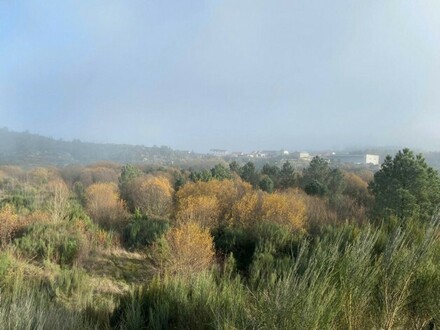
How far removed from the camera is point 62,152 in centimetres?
8012

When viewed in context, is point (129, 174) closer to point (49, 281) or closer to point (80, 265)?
point (80, 265)

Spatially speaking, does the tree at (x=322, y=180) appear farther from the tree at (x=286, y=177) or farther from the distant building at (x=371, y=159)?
the distant building at (x=371, y=159)

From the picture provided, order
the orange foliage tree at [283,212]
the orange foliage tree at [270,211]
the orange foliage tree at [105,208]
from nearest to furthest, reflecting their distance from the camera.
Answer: the orange foliage tree at [283,212]
the orange foliage tree at [270,211]
the orange foliage tree at [105,208]

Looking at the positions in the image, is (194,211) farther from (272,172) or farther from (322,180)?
(272,172)

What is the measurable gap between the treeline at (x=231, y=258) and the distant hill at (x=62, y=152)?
2960 centimetres

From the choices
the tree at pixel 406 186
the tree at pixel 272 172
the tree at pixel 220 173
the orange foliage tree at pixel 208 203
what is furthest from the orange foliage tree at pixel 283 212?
the tree at pixel 272 172

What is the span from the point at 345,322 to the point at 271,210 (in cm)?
2031

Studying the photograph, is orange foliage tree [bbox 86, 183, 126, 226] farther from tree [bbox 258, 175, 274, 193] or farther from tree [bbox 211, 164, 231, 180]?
tree [bbox 258, 175, 274, 193]

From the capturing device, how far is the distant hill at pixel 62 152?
7175 cm

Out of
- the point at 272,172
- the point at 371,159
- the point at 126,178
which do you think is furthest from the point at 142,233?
the point at 371,159

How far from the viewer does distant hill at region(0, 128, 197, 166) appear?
71.8 m

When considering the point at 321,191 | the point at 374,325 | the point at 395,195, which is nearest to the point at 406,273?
the point at 374,325

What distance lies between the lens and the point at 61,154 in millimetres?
78188

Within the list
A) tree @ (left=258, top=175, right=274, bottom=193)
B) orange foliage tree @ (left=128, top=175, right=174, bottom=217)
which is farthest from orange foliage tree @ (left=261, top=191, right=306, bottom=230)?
tree @ (left=258, top=175, right=274, bottom=193)
